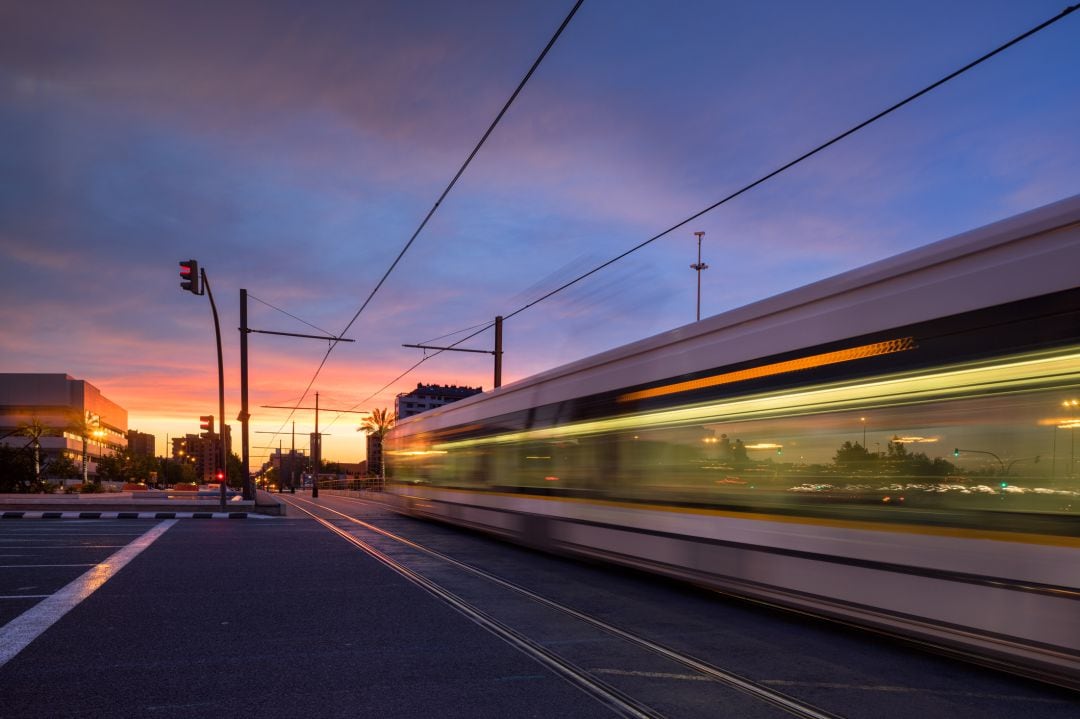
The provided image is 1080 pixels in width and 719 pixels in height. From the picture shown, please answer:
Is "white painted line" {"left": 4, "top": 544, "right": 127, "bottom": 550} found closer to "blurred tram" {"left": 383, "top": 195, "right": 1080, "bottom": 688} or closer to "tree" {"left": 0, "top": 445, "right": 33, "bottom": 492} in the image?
"blurred tram" {"left": 383, "top": 195, "right": 1080, "bottom": 688}

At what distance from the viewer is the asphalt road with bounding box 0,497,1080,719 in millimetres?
4875

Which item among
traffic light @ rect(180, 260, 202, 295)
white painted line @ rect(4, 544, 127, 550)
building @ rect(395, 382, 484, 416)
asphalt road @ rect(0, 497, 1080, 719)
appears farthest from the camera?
building @ rect(395, 382, 484, 416)

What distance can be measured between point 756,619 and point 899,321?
3342 mm

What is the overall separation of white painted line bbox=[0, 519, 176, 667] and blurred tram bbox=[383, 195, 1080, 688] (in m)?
6.07

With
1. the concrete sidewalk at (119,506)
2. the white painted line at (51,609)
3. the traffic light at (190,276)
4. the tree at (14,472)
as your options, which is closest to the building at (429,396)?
the tree at (14,472)

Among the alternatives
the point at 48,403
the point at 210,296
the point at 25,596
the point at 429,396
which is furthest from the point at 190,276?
the point at 429,396

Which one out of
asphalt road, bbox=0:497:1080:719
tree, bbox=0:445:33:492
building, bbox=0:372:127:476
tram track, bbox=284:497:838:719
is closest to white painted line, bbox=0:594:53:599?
asphalt road, bbox=0:497:1080:719

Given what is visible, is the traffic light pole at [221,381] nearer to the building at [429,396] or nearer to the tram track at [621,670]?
the tram track at [621,670]

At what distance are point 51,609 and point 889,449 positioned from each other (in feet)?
26.1

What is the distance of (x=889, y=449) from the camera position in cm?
606

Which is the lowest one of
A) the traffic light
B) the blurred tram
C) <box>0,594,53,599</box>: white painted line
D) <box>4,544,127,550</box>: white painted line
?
<box>4,544,127,550</box>: white painted line

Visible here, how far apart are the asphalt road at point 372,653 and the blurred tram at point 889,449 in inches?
16.6

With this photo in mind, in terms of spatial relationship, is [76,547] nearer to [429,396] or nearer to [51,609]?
[51,609]

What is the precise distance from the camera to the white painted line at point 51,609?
627 cm
